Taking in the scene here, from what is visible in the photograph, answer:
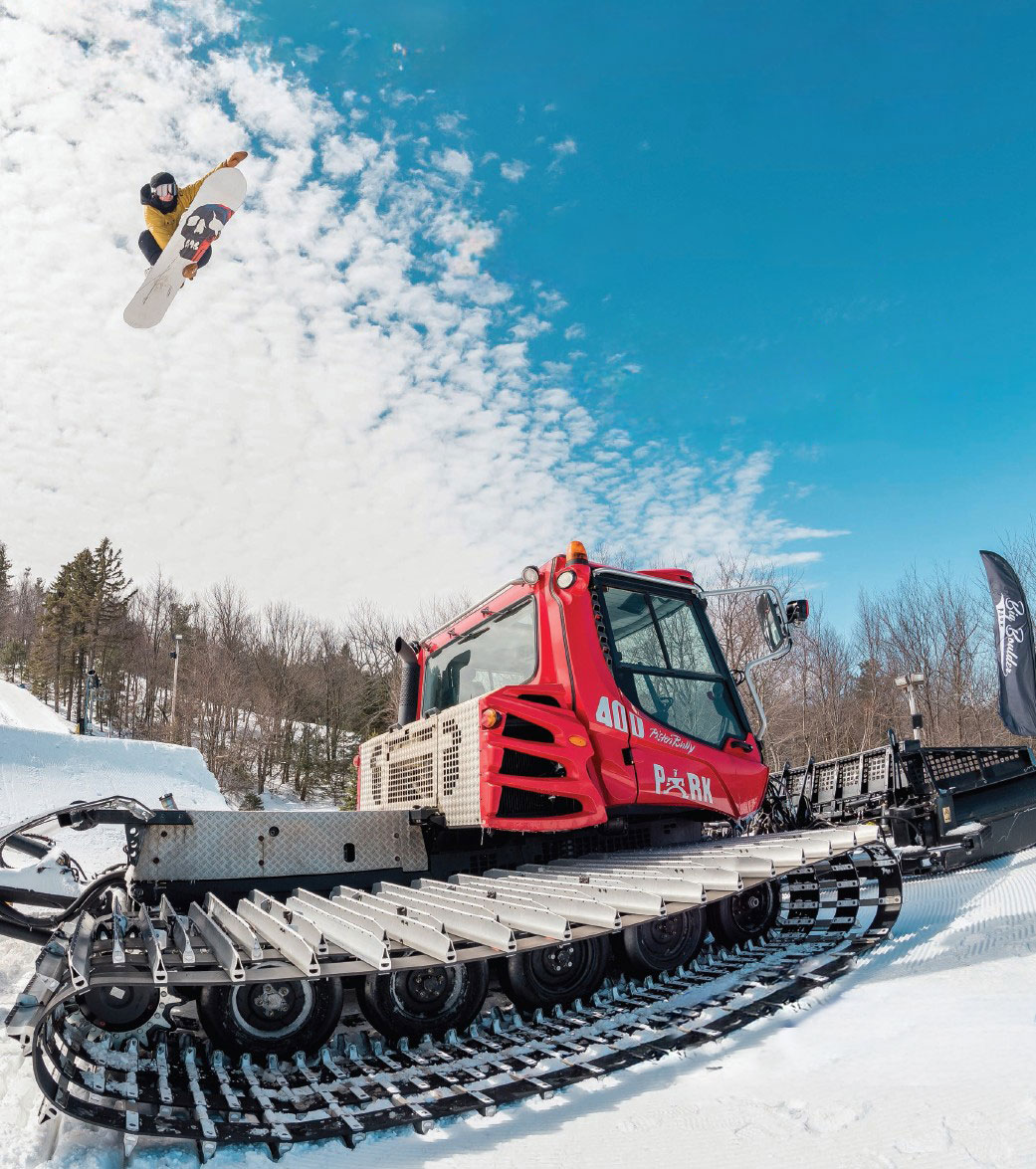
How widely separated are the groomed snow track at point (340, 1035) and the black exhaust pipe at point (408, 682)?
2.41 meters

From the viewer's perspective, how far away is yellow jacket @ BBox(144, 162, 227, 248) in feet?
20.5

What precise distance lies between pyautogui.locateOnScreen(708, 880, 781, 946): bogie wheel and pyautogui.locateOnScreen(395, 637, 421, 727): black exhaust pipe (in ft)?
9.13

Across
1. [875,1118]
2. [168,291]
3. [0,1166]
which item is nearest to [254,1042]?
[0,1166]

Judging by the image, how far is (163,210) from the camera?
6238 mm

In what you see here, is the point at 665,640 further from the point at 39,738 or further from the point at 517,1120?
the point at 39,738

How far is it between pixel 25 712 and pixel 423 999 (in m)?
44.1

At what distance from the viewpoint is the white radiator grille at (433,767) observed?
470cm

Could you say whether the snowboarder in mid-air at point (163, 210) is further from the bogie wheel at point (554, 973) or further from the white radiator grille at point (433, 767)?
the bogie wheel at point (554, 973)

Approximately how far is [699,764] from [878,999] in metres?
1.58

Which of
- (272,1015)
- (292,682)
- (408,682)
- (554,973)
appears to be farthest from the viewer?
(292,682)

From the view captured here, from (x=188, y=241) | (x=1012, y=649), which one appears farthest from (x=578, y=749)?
(x=1012, y=649)

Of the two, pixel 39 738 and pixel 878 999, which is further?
pixel 39 738

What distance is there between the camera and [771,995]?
13.5 ft

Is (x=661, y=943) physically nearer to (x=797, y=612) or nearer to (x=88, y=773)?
(x=797, y=612)
